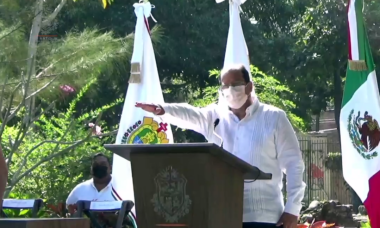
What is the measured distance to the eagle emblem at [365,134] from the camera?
6906mm

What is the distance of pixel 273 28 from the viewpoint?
20016mm

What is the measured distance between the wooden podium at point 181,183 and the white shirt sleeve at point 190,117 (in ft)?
2.02

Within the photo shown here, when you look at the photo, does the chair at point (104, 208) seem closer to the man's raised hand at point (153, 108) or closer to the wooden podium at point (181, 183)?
the man's raised hand at point (153, 108)

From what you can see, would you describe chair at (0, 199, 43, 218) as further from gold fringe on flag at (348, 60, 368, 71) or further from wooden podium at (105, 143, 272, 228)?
wooden podium at (105, 143, 272, 228)

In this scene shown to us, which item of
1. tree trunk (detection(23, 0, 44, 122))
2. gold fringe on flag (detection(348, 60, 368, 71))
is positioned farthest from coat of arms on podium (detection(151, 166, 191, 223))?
tree trunk (detection(23, 0, 44, 122))

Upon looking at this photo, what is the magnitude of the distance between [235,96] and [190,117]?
0.26 m

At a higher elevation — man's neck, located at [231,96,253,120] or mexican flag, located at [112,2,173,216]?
mexican flag, located at [112,2,173,216]

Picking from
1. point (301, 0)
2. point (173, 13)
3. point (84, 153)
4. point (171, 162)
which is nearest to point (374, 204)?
point (171, 162)

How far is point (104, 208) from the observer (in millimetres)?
6285

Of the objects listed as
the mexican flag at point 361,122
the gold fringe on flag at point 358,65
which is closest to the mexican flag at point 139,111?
the mexican flag at point 361,122

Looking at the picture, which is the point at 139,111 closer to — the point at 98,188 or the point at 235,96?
the point at 98,188

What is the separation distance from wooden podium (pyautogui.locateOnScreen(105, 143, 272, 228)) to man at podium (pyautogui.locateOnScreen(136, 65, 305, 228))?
1.72 feet

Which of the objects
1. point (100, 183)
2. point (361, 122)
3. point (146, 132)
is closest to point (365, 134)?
point (361, 122)

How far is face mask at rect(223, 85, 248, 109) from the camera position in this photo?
4.04 m
